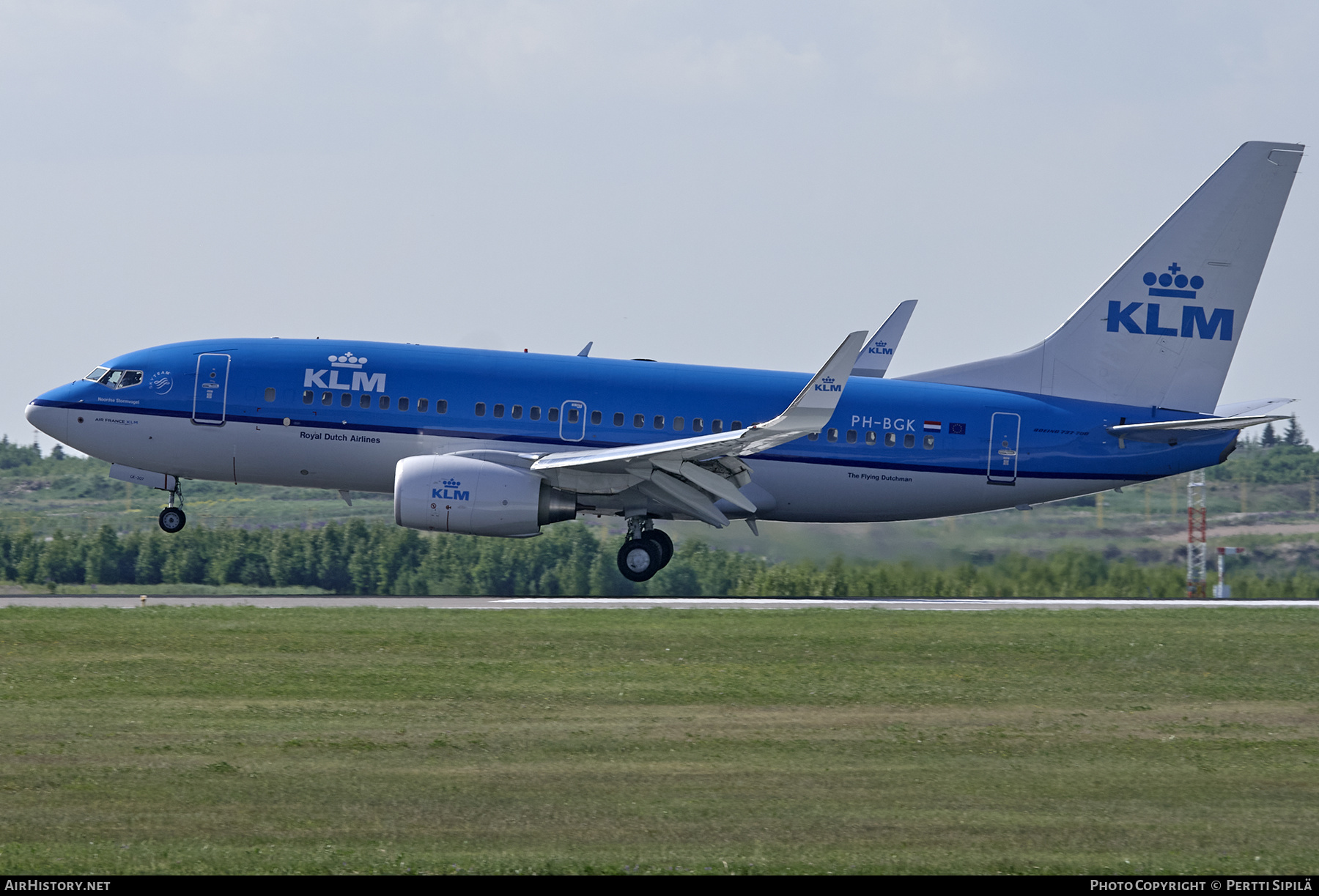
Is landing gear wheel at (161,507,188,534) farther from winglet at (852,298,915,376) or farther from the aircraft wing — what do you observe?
winglet at (852,298,915,376)

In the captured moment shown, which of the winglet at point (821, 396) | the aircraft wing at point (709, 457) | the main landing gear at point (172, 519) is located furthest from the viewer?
the main landing gear at point (172, 519)

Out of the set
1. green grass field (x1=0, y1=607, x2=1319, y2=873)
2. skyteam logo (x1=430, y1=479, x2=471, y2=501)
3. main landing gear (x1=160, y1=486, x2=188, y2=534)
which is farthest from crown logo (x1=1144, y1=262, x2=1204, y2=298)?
main landing gear (x1=160, y1=486, x2=188, y2=534)

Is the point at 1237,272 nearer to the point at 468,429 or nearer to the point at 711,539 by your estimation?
the point at 711,539

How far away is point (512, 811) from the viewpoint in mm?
11000

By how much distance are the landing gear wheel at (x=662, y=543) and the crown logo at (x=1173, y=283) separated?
35.2 feet

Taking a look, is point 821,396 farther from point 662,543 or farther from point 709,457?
point 662,543

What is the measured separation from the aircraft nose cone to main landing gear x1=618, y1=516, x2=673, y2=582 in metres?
11.2

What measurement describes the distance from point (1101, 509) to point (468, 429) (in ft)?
53.6

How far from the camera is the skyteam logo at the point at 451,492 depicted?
25.6m

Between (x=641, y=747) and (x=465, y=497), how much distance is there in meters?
12.7

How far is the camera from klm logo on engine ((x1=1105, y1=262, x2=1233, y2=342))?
2812cm

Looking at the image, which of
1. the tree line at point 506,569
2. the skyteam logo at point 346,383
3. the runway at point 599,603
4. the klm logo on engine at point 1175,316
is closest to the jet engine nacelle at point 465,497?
the runway at point 599,603

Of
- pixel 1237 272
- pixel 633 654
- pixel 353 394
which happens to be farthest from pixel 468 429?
pixel 1237 272

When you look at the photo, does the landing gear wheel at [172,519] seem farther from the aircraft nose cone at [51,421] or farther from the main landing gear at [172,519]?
the aircraft nose cone at [51,421]
